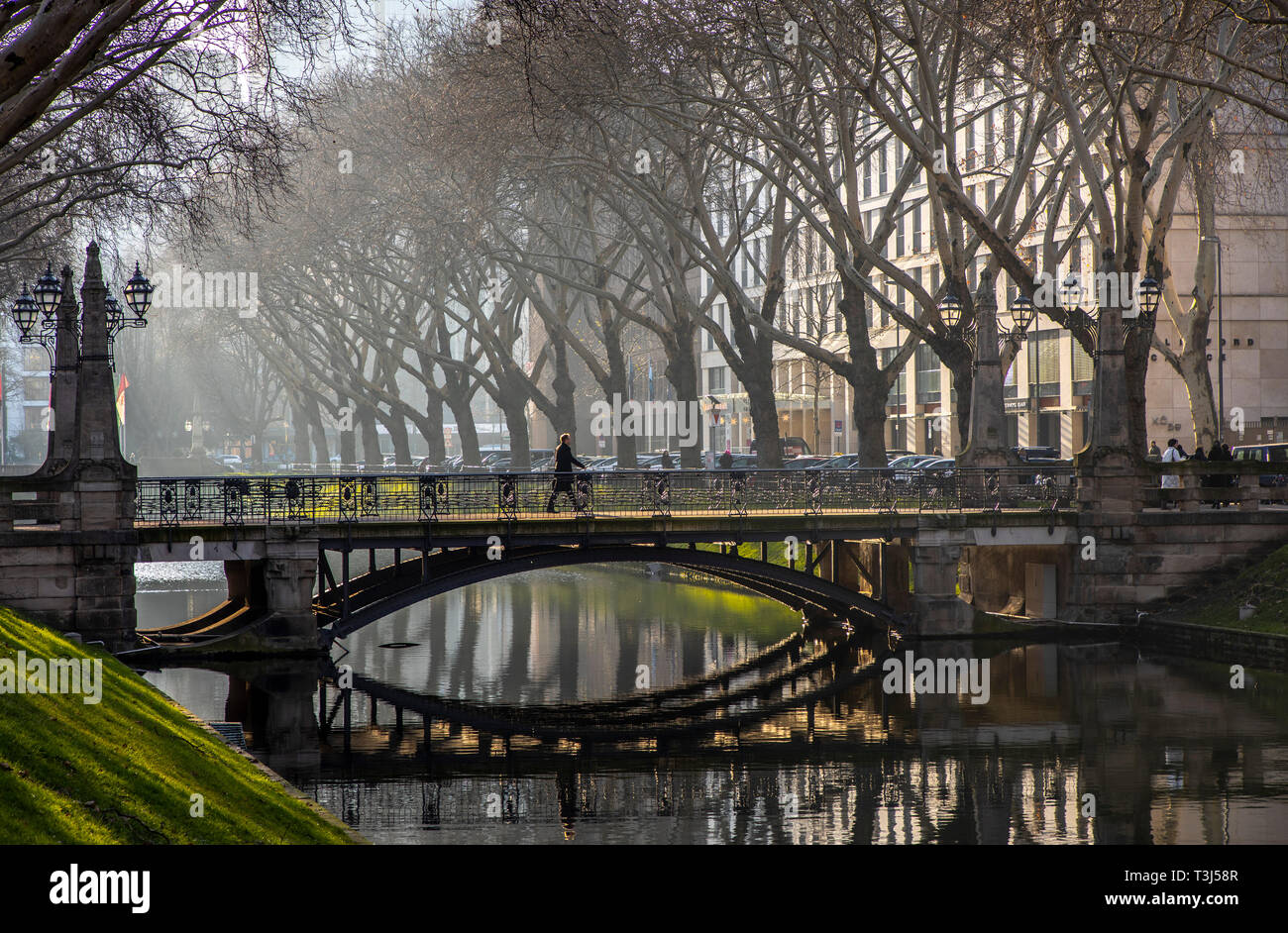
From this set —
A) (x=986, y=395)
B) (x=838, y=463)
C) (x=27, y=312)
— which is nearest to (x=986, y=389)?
(x=986, y=395)

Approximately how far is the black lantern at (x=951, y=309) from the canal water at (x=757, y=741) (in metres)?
6.94

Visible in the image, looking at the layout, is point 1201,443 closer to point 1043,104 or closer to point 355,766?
point 1043,104

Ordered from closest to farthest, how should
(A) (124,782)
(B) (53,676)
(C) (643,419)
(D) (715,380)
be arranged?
(A) (124,782) → (B) (53,676) → (C) (643,419) → (D) (715,380)

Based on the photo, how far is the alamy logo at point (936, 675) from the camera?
94.4 feet

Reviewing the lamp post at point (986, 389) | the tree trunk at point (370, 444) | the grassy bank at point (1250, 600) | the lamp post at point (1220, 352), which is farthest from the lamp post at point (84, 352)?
the tree trunk at point (370, 444)

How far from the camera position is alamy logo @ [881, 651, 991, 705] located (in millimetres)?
28781

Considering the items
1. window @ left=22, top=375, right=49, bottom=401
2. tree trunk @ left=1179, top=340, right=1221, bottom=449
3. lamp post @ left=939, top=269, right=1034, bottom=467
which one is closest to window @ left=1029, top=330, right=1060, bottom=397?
tree trunk @ left=1179, top=340, right=1221, bottom=449

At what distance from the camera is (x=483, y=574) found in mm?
31891

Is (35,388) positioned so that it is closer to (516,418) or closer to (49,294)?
(516,418)

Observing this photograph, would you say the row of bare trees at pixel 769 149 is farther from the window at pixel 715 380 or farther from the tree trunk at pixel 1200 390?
the window at pixel 715 380

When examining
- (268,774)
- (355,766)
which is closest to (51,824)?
(268,774)
